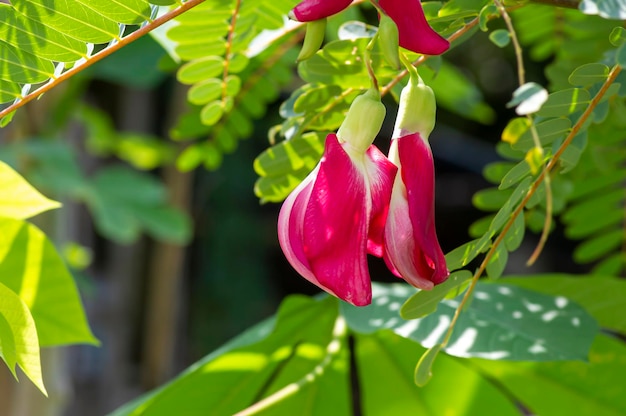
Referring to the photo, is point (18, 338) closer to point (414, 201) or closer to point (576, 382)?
point (414, 201)

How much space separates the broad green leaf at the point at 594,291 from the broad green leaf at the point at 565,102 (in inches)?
5.2

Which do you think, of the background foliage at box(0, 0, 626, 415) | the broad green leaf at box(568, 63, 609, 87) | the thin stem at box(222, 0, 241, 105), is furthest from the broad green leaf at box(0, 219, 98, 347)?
the broad green leaf at box(568, 63, 609, 87)

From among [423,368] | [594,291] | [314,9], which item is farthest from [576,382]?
[314,9]

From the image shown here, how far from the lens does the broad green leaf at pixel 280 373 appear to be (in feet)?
1.18

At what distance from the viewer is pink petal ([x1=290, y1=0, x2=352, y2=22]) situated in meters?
Answer: 0.21

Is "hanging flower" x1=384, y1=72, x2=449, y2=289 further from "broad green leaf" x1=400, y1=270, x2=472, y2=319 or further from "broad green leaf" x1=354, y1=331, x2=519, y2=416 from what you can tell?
"broad green leaf" x1=354, y1=331, x2=519, y2=416

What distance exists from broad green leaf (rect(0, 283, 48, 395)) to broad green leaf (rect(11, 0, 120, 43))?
83 millimetres

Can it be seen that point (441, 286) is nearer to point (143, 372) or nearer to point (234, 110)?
point (234, 110)

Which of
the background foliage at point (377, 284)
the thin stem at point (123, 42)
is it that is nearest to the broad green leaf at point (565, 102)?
the background foliage at point (377, 284)

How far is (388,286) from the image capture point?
376 mm

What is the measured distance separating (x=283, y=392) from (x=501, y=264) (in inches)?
4.8

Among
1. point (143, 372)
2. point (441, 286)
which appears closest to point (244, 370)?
point (441, 286)

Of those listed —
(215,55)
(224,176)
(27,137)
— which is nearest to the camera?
(215,55)

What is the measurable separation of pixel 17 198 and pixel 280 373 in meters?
0.16
